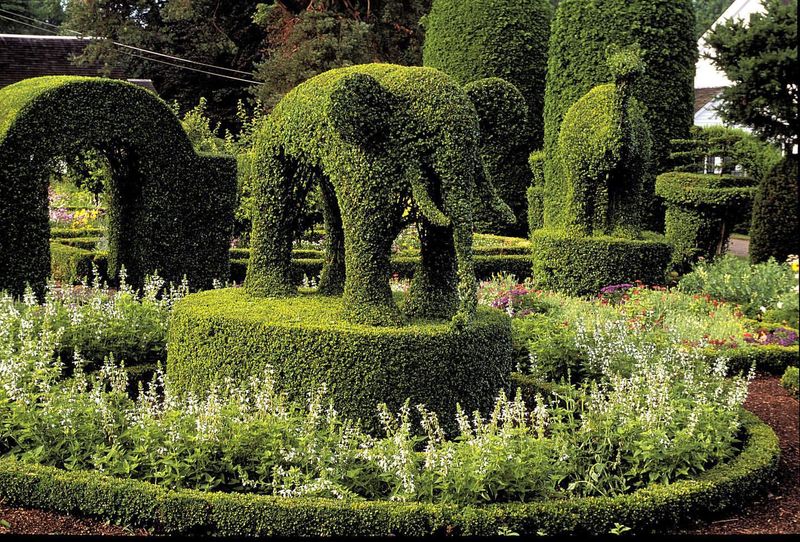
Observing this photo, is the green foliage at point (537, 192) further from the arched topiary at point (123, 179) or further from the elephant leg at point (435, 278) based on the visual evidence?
the elephant leg at point (435, 278)

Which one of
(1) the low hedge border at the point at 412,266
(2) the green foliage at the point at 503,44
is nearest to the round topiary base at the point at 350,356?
(1) the low hedge border at the point at 412,266

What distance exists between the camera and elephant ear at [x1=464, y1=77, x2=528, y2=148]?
691 centimetres

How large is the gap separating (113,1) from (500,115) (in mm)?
26603

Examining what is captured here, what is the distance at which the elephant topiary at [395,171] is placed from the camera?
6000mm

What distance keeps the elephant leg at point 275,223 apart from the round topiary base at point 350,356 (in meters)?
0.47

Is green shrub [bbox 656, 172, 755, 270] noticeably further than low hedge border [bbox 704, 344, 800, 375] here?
Yes

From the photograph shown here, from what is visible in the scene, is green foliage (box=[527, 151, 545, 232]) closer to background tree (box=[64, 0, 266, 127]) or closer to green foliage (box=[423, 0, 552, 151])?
green foliage (box=[423, 0, 552, 151])

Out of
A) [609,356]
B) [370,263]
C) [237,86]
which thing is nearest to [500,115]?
[370,263]

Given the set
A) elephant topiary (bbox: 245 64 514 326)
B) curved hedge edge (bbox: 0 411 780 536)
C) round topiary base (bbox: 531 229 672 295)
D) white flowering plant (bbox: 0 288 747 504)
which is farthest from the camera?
round topiary base (bbox: 531 229 672 295)

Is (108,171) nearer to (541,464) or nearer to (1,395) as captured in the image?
(1,395)

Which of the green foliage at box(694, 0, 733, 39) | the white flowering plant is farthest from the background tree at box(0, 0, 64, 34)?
the white flowering plant

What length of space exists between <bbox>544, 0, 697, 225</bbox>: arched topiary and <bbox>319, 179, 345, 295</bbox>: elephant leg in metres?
8.48

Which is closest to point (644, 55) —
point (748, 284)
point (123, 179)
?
point (748, 284)

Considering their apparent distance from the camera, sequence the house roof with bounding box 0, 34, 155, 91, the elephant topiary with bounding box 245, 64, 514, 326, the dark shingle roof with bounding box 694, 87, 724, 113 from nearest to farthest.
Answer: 1. the elephant topiary with bounding box 245, 64, 514, 326
2. the house roof with bounding box 0, 34, 155, 91
3. the dark shingle roof with bounding box 694, 87, 724, 113
